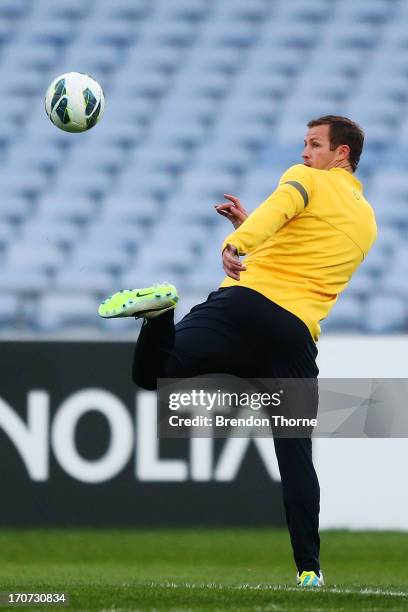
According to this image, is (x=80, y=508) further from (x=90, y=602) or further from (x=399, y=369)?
(x=90, y=602)

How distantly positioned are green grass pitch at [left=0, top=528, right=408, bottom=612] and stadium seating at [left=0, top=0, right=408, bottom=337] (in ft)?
9.69

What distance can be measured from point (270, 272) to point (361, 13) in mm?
10010

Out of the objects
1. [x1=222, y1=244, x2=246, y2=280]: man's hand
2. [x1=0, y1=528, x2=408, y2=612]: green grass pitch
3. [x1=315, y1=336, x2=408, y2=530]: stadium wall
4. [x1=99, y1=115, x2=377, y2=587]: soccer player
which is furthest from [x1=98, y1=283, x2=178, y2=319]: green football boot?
[x1=315, y1=336, x2=408, y2=530]: stadium wall

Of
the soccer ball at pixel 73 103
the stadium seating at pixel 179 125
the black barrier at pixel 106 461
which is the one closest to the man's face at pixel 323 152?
the soccer ball at pixel 73 103

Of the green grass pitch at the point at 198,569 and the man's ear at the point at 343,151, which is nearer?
the green grass pitch at the point at 198,569

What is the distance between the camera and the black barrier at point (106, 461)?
7945mm

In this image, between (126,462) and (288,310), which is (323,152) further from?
(126,462)

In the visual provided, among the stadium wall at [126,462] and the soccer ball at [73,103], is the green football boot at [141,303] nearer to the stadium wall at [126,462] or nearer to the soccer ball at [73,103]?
the soccer ball at [73,103]

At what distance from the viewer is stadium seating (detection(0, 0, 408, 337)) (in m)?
11.6

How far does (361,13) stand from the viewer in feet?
46.6

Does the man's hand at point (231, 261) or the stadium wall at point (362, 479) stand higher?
the man's hand at point (231, 261)

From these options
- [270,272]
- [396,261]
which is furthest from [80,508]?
[396,261]

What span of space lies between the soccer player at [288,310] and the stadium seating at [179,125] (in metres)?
5.37

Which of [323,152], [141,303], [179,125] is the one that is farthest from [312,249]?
[179,125]
